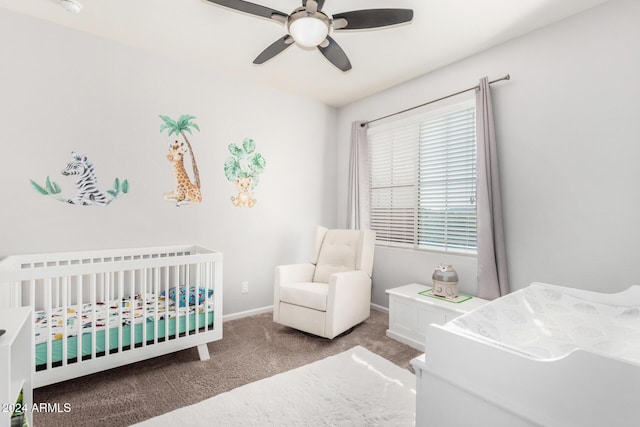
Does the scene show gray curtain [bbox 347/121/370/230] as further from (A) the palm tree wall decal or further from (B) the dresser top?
(A) the palm tree wall decal

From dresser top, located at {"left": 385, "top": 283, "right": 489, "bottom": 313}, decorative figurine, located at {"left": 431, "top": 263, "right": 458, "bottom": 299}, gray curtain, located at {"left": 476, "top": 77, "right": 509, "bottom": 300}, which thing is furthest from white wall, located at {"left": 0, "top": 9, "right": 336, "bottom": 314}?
gray curtain, located at {"left": 476, "top": 77, "right": 509, "bottom": 300}

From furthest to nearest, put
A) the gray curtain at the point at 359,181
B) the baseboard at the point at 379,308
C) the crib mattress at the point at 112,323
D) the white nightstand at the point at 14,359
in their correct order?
the gray curtain at the point at 359,181, the baseboard at the point at 379,308, the crib mattress at the point at 112,323, the white nightstand at the point at 14,359

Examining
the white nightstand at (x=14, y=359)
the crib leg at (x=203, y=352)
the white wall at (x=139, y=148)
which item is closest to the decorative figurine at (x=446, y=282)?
the white wall at (x=139, y=148)

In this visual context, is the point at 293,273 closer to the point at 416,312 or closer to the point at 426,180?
the point at 416,312

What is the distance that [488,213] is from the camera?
2338 millimetres

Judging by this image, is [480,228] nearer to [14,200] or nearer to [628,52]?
[628,52]

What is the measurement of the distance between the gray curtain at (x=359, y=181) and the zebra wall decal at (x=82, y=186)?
7.71 feet

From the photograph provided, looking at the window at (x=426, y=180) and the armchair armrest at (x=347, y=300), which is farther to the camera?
the window at (x=426, y=180)

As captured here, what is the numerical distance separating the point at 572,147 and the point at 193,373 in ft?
9.84

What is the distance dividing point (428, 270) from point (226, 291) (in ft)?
6.55

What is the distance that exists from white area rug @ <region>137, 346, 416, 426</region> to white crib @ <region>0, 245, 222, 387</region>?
53 centimetres

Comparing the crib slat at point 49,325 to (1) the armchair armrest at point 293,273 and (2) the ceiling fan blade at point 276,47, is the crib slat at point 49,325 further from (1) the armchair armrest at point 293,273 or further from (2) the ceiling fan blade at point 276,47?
(2) the ceiling fan blade at point 276,47

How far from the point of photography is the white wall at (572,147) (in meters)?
1.84

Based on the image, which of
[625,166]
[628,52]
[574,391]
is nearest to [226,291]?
[574,391]
